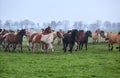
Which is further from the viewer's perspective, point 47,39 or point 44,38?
point 44,38

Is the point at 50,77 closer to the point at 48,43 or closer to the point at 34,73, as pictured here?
the point at 34,73

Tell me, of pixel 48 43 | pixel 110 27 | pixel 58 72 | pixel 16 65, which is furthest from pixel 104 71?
pixel 110 27

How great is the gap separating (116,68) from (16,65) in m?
4.97

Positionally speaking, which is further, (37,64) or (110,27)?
(110,27)

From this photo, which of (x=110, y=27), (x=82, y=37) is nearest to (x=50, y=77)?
(x=82, y=37)

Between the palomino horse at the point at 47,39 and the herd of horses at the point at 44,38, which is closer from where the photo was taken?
the palomino horse at the point at 47,39

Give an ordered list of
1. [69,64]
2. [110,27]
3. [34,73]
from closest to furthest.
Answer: [34,73]
[69,64]
[110,27]

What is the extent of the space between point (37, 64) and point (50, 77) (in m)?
3.51

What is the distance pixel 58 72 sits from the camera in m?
13.2

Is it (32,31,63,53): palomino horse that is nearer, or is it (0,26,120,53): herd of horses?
(32,31,63,53): palomino horse

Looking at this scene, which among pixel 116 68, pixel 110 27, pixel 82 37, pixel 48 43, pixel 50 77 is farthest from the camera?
pixel 110 27

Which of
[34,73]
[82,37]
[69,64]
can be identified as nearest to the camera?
[34,73]

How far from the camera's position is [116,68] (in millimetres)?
14562

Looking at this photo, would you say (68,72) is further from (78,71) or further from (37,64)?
(37,64)
